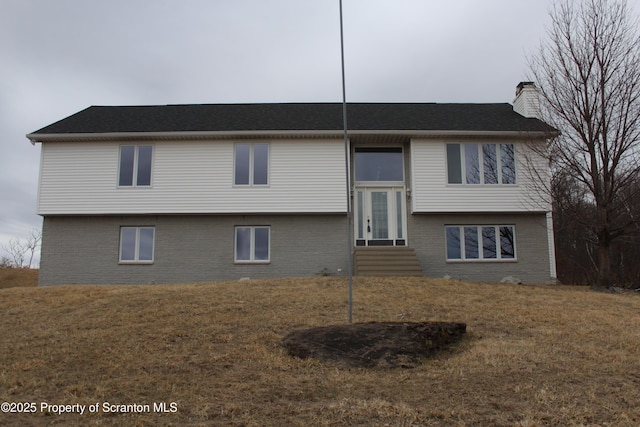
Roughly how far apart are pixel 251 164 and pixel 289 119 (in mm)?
2342

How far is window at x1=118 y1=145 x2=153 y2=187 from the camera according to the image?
17.6m

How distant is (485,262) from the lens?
1752 centimetres

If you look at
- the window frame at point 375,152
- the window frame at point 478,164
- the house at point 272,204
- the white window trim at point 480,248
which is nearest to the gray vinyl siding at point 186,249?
the house at point 272,204

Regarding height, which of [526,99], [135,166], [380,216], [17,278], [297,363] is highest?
[526,99]

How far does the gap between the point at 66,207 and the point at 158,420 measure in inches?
550

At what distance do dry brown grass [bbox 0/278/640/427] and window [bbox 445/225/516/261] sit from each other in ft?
16.9

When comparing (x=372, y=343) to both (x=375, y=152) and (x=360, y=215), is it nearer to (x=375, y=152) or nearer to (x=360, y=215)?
(x=360, y=215)

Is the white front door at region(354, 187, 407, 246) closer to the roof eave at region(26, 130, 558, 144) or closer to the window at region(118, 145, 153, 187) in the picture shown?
the roof eave at region(26, 130, 558, 144)

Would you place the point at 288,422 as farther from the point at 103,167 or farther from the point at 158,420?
the point at 103,167

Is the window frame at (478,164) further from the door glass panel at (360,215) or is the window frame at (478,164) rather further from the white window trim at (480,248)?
the door glass panel at (360,215)

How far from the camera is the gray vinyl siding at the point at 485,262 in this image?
17.4 metres

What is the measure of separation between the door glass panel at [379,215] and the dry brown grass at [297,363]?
18.7 ft

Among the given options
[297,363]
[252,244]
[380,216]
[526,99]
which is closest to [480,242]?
[380,216]

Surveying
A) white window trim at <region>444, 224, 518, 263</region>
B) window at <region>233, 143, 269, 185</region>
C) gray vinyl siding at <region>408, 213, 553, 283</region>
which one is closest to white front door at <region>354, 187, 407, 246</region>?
gray vinyl siding at <region>408, 213, 553, 283</region>
